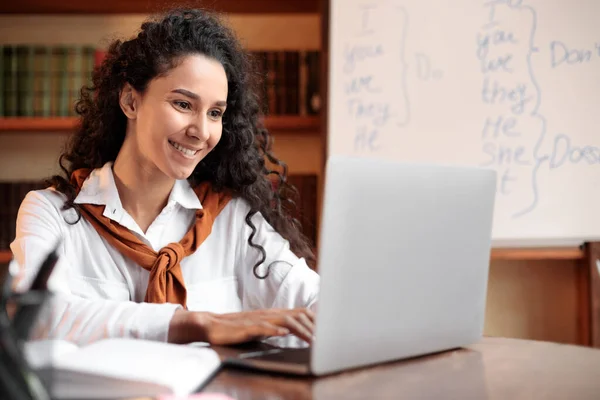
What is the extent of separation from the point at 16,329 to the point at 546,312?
2.31 m

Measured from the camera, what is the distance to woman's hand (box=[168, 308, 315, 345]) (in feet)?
3.41

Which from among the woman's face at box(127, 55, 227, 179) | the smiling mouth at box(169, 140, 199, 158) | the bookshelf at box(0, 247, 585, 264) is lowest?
the bookshelf at box(0, 247, 585, 264)

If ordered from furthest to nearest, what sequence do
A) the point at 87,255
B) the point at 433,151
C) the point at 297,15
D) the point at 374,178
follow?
the point at 297,15 → the point at 433,151 → the point at 87,255 → the point at 374,178

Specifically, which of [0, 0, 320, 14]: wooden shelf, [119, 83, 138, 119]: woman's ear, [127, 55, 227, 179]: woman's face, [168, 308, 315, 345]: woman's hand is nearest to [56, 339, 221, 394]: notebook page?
[168, 308, 315, 345]: woman's hand

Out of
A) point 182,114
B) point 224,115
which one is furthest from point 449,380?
point 224,115

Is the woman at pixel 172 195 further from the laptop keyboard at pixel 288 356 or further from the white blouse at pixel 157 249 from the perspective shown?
the laptop keyboard at pixel 288 356

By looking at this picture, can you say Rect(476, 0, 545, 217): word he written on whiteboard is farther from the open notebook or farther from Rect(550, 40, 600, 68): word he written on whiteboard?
the open notebook

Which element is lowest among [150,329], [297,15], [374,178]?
[150,329]

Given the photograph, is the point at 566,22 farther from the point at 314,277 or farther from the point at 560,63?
the point at 314,277

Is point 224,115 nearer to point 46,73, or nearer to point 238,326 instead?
point 238,326

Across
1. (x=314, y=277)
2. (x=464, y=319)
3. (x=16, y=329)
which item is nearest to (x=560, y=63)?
(x=314, y=277)

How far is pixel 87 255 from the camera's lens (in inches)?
57.4

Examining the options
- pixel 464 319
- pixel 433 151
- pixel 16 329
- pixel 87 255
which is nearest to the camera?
pixel 16 329

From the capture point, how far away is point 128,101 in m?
1.58
